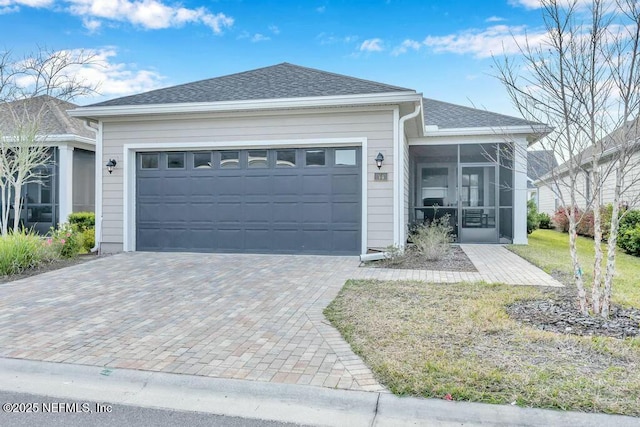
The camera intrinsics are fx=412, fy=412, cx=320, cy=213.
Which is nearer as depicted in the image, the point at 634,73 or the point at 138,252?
the point at 634,73

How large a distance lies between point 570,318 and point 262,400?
355 cm

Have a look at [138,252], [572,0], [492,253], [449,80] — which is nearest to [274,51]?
[449,80]

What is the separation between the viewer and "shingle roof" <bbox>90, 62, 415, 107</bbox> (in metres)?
9.21

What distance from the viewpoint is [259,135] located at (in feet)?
31.5

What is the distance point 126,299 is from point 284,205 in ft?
15.1

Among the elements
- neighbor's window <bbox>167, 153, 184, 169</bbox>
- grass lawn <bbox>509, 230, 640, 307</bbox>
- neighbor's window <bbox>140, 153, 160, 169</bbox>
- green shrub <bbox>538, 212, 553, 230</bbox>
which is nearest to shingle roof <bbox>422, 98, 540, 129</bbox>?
grass lawn <bbox>509, 230, 640, 307</bbox>

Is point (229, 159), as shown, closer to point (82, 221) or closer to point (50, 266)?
point (50, 266)

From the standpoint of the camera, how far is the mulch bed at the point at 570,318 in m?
4.14

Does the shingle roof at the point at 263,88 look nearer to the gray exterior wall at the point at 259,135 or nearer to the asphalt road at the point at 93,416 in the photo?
the gray exterior wall at the point at 259,135

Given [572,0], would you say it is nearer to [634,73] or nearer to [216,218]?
[634,73]

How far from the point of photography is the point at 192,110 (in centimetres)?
945

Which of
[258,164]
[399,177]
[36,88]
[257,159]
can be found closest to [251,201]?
[258,164]

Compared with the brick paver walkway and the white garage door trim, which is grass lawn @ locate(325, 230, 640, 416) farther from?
the white garage door trim

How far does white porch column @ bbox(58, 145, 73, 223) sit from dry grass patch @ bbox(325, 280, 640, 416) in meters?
11.1
